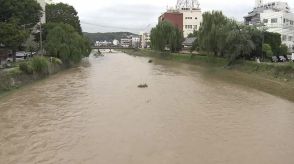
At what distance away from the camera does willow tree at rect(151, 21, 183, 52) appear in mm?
76125

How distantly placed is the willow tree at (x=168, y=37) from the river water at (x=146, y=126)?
44077mm

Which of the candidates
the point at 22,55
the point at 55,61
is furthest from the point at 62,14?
the point at 55,61

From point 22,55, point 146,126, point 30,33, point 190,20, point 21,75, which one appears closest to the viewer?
point 146,126

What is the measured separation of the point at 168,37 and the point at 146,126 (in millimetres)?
58146

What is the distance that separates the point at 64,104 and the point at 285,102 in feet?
47.7

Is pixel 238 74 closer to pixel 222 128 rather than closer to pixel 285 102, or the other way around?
pixel 285 102

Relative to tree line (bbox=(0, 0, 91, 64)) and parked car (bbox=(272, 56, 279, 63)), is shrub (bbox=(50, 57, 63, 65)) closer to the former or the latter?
tree line (bbox=(0, 0, 91, 64))

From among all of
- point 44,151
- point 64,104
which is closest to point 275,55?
point 64,104

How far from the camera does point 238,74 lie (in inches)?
1703

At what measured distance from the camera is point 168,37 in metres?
76.7

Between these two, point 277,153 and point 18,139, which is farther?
point 18,139

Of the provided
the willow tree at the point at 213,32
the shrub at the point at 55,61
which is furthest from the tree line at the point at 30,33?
the willow tree at the point at 213,32

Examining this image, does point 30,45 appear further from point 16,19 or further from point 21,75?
point 21,75

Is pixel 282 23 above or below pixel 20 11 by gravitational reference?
below
